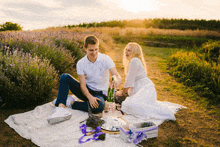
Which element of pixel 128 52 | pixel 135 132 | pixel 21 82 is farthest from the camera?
pixel 128 52

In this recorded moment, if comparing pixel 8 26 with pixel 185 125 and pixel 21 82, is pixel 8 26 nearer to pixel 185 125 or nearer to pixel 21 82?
pixel 21 82

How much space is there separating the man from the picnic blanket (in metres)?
0.23

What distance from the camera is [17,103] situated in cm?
383

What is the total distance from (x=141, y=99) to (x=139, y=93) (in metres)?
0.15

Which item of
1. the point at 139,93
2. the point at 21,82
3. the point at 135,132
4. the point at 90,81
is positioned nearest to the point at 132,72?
the point at 139,93

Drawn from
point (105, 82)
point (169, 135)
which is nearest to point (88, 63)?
point (105, 82)

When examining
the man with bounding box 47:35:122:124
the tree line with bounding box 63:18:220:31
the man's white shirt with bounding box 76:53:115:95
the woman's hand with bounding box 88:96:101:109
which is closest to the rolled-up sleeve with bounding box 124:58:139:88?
the man with bounding box 47:35:122:124

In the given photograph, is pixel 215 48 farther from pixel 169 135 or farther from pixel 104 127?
pixel 104 127

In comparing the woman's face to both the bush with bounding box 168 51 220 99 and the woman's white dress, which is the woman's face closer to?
the woman's white dress

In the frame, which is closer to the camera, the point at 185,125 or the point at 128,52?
the point at 185,125

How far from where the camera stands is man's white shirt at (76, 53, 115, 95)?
3.58 m

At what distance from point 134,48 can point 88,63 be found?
111 cm

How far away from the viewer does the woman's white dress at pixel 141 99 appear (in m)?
3.46

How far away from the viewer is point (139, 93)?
3.65 m
